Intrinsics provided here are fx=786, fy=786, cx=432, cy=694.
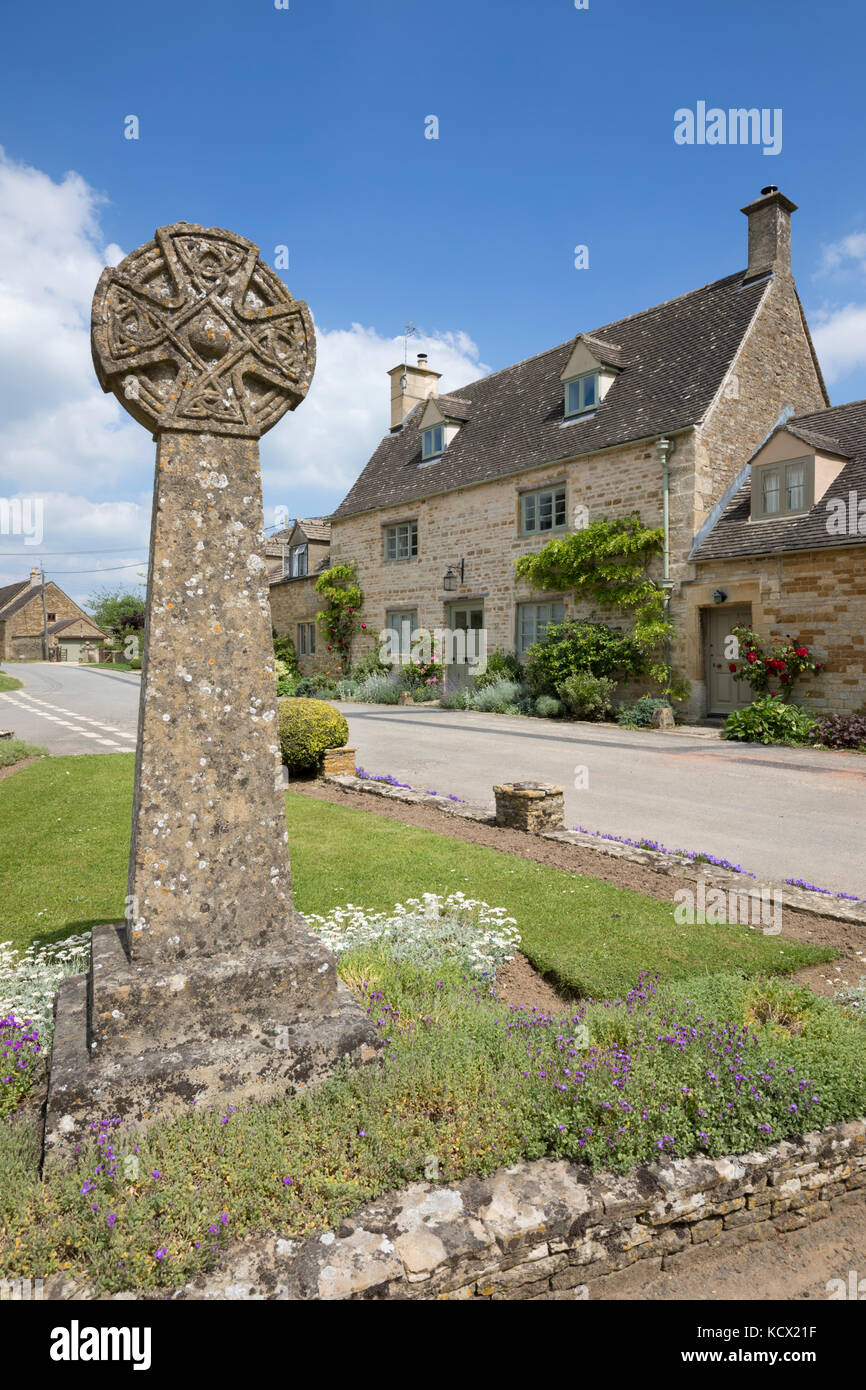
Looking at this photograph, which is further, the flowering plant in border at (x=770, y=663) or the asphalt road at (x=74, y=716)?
the flowering plant in border at (x=770, y=663)

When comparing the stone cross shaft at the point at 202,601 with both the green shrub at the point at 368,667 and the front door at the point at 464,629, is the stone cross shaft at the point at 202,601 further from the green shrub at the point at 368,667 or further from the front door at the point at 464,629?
the green shrub at the point at 368,667

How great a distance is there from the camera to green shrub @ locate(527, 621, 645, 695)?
1709 centimetres

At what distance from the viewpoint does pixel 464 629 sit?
22.1m

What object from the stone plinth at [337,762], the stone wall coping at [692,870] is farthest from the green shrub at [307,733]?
the stone wall coping at [692,870]

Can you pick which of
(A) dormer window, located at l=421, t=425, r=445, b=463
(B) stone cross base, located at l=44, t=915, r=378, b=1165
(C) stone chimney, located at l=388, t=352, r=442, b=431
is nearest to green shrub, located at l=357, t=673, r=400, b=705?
(A) dormer window, located at l=421, t=425, r=445, b=463

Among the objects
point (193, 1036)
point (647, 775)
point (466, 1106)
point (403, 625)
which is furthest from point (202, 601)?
point (403, 625)

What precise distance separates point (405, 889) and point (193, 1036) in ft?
9.38

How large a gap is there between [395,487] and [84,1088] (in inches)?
934

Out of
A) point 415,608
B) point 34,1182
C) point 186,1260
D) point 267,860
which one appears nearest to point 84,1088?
point 34,1182

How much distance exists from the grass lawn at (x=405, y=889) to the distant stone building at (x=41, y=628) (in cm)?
6680

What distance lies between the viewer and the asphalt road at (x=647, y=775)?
→ 23.0 ft

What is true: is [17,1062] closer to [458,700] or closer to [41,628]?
[458,700]

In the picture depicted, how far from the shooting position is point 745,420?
55.8 feet
